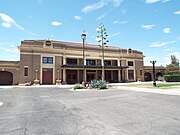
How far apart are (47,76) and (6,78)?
9151mm

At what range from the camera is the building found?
3691 centimetres

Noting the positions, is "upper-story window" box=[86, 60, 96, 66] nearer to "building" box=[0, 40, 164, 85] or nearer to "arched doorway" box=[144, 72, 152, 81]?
"building" box=[0, 40, 164, 85]

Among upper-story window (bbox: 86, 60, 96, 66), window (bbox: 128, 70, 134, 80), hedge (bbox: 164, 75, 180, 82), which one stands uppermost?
upper-story window (bbox: 86, 60, 96, 66)

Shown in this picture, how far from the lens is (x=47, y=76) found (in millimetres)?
38656

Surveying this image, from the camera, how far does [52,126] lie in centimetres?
575

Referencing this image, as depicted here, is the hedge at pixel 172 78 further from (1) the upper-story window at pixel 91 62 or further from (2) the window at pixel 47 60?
(2) the window at pixel 47 60

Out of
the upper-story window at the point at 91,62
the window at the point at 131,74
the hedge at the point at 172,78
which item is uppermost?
the upper-story window at the point at 91,62

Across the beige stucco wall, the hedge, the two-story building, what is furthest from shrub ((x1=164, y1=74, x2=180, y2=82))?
the beige stucco wall

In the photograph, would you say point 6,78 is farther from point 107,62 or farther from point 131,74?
point 131,74

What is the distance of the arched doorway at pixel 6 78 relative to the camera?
37656 millimetres

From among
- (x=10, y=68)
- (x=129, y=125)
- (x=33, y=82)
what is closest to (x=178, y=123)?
(x=129, y=125)

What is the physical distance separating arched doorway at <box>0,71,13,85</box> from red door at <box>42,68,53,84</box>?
24.2 feet

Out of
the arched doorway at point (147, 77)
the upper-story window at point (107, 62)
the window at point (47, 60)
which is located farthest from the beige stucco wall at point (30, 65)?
the arched doorway at point (147, 77)

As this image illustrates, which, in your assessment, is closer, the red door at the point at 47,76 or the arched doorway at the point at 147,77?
the red door at the point at 47,76
